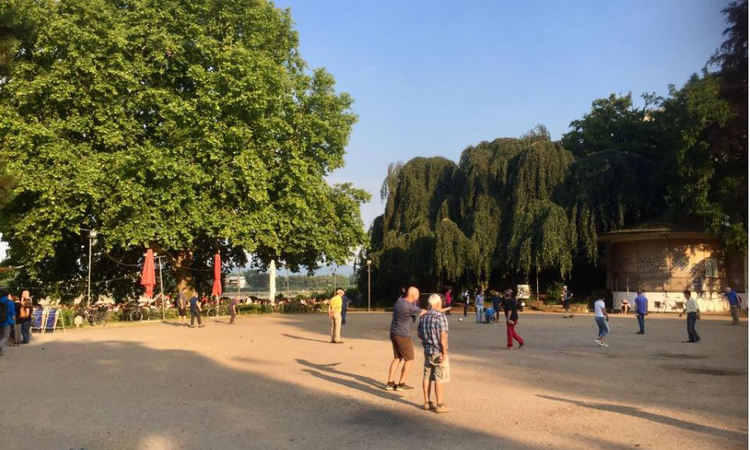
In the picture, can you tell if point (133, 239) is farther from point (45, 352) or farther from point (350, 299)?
point (350, 299)

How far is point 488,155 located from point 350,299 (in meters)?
14.3

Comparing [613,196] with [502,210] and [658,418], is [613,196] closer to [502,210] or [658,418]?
[502,210]

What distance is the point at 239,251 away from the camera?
116 feet

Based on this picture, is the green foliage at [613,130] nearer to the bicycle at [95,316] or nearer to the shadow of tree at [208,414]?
the bicycle at [95,316]

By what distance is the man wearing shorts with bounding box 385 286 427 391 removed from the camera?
33.3ft

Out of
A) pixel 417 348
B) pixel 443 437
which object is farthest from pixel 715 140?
pixel 417 348

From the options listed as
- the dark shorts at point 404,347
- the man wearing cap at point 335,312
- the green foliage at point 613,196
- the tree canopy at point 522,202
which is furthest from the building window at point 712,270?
the dark shorts at point 404,347

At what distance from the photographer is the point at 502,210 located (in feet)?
136

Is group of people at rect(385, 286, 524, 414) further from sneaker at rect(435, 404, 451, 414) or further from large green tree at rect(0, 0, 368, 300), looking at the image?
large green tree at rect(0, 0, 368, 300)

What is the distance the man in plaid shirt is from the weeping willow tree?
28.9 m

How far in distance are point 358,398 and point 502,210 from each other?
33196mm

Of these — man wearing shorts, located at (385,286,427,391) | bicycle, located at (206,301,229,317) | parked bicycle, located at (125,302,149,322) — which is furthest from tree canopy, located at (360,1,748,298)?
man wearing shorts, located at (385,286,427,391)

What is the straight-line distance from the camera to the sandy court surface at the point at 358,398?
7.08m

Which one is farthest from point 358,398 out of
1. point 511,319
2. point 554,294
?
point 554,294
